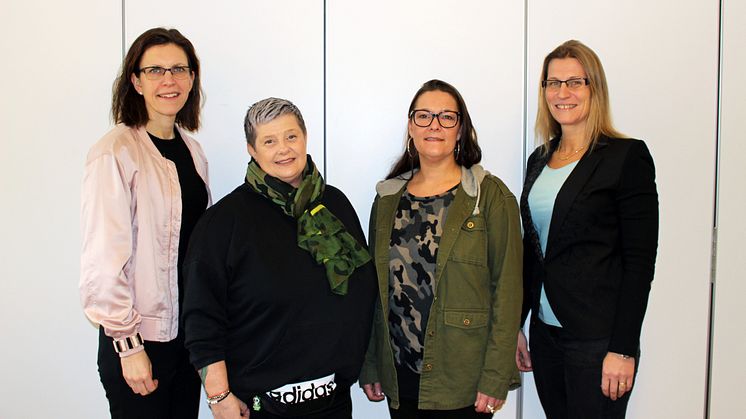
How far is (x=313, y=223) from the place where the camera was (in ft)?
5.17

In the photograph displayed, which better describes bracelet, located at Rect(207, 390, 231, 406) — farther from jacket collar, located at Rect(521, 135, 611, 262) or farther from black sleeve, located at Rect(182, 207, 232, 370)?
jacket collar, located at Rect(521, 135, 611, 262)

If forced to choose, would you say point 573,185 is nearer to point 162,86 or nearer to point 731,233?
point 731,233

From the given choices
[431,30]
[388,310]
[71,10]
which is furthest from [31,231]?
[431,30]

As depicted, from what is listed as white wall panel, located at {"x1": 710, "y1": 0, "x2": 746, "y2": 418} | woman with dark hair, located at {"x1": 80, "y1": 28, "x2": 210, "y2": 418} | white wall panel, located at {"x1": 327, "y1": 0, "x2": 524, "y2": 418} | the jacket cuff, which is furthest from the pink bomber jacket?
white wall panel, located at {"x1": 710, "y1": 0, "x2": 746, "y2": 418}

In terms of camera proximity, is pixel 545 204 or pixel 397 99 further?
pixel 397 99

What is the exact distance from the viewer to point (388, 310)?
5.63 feet

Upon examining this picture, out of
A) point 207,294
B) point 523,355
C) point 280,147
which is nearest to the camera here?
point 207,294

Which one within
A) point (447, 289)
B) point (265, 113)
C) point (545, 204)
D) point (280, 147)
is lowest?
point (447, 289)

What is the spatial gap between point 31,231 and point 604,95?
98.2 inches

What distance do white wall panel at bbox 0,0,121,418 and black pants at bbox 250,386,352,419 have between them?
1.39 metres

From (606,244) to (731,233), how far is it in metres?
1.16

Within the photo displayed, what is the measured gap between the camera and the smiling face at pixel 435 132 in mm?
1746

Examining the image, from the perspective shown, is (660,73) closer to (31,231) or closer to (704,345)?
(704,345)

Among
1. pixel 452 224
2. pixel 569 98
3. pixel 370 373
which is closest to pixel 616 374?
pixel 452 224
